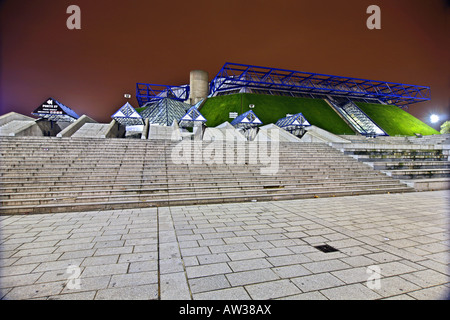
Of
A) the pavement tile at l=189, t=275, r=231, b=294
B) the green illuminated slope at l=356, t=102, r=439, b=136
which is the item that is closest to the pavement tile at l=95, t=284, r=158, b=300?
the pavement tile at l=189, t=275, r=231, b=294

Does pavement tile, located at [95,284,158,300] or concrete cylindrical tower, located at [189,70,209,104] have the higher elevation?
concrete cylindrical tower, located at [189,70,209,104]

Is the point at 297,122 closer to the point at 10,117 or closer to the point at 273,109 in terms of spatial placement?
the point at 273,109

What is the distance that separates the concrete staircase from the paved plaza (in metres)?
1.05

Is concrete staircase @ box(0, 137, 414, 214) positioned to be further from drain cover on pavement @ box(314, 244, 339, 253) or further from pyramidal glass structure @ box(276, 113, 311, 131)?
pyramidal glass structure @ box(276, 113, 311, 131)

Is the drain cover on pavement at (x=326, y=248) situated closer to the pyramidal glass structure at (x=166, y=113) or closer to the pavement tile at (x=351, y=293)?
the pavement tile at (x=351, y=293)

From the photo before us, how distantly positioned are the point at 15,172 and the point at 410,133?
A: 185 feet

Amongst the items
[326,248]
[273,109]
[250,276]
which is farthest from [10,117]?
[273,109]

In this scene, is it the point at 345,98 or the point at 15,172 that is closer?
the point at 15,172

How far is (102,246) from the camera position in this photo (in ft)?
15.2

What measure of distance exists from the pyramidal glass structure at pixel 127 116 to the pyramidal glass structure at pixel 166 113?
14130mm

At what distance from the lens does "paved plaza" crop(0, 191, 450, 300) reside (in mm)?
3123

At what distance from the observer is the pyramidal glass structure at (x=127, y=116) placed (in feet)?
85.3
